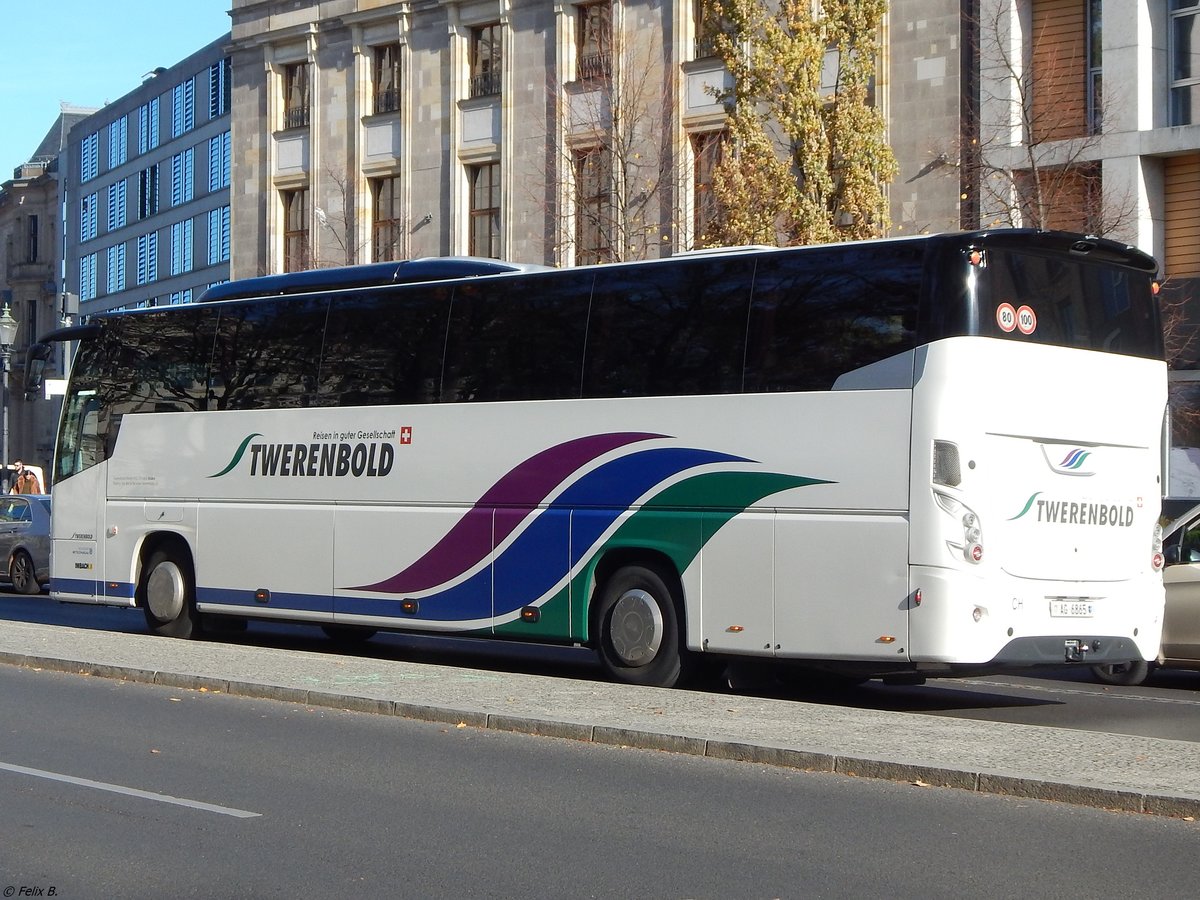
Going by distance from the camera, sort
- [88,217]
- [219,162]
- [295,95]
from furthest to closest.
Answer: [88,217] < [219,162] < [295,95]

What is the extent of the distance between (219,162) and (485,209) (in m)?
23.5

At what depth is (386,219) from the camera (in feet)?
136

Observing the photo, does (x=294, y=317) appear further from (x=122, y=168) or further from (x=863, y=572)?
(x=122, y=168)

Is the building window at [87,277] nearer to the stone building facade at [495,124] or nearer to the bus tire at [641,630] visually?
the stone building facade at [495,124]

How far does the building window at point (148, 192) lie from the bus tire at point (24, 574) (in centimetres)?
3846

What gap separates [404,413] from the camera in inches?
658

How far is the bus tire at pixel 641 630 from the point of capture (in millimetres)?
14508

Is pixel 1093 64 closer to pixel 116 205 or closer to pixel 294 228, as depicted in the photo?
pixel 294 228

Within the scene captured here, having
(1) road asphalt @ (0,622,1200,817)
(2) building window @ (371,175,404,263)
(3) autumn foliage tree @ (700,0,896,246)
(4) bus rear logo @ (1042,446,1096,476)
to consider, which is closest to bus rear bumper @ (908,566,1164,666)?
(1) road asphalt @ (0,622,1200,817)

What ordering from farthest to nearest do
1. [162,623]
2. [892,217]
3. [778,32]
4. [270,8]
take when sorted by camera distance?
[270,8], [892,217], [778,32], [162,623]

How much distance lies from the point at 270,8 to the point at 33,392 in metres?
27.2

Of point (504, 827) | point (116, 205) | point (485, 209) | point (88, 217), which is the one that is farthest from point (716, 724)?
point (88, 217)

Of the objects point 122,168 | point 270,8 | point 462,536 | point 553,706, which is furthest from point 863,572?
point 122,168

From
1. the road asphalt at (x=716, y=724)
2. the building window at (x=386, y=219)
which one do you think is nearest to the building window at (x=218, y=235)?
the building window at (x=386, y=219)
